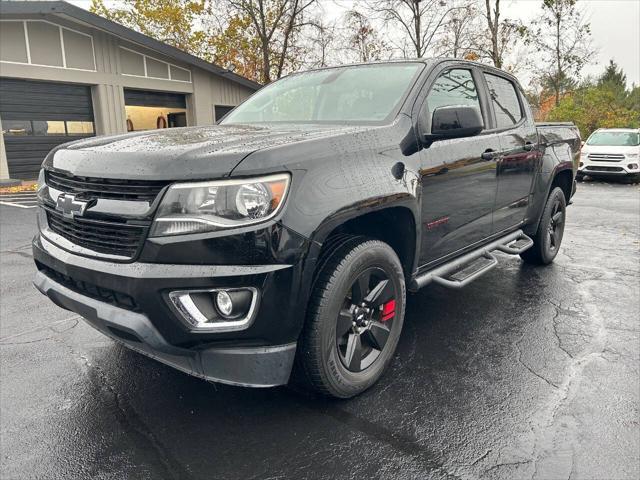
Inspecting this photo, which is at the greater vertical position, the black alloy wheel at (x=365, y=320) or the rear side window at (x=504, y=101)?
the rear side window at (x=504, y=101)

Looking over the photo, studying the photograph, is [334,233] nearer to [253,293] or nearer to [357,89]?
[253,293]

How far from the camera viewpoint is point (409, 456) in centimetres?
216

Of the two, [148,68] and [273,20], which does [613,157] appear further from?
[273,20]

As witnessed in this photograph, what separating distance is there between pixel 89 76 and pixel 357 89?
16.2 meters

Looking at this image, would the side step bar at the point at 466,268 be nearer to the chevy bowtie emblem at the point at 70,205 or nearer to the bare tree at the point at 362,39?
the chevy bowtie emblem at the point at 70,205

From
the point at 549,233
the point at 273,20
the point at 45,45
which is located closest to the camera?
the point at 549,233

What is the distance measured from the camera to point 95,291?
2229 millimetres

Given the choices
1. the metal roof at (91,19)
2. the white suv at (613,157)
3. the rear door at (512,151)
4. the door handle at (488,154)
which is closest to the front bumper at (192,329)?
the door handle at (488,154)

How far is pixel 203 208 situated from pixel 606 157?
1519cm

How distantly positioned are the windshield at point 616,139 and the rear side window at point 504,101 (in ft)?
40.9

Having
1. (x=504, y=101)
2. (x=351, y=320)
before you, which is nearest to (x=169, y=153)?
(x=351, y=320)

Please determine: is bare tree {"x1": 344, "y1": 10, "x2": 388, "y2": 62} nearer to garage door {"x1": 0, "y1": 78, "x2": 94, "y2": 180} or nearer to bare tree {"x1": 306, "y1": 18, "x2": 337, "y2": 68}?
bare tree {"x1": 306, "y1": 18, "x2": 337, "y2": 68}

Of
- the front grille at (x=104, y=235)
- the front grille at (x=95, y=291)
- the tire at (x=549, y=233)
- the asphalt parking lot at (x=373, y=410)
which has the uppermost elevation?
the front grille at (x=104, y=235)

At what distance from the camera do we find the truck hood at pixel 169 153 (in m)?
2.00
